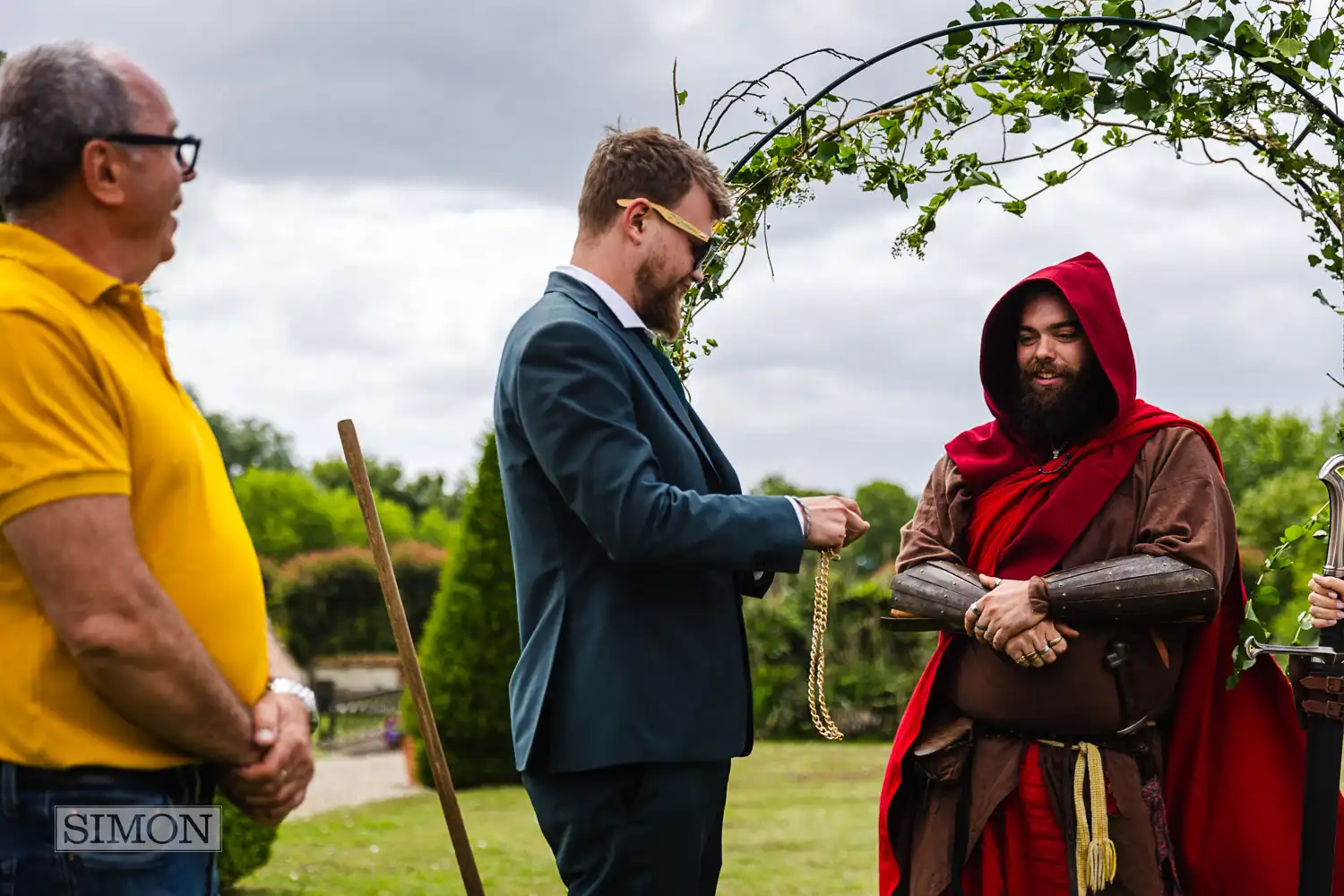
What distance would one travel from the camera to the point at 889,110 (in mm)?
4223

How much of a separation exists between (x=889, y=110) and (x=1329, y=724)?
2.19 meters

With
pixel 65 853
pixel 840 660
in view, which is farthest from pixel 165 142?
pixel 840 660

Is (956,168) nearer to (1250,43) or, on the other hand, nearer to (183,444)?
(1250,43)

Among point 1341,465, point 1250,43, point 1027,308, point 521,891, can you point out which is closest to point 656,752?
point 1027,308

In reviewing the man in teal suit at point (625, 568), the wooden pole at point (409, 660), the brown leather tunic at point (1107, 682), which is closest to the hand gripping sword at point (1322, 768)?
the brown leather tunic at point (1107, 682)

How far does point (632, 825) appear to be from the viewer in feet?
8.45

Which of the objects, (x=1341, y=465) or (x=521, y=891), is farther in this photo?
(x=521, y=891)

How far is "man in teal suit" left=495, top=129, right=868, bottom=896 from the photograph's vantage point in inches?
98.4

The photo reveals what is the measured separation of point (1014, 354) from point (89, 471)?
2769 millimetres

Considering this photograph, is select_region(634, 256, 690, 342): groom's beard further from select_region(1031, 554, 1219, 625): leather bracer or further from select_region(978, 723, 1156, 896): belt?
select_region(978, 723, 1156, 896): belt

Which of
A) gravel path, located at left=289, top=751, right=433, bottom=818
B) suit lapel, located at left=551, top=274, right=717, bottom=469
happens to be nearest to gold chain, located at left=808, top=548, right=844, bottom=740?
suit lapel, located at left=551, top=274, right=717, bottom=469

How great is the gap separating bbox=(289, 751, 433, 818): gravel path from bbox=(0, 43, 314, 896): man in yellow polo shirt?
9.22m

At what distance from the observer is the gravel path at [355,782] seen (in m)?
12.5

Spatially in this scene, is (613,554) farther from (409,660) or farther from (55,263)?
(55,263)
